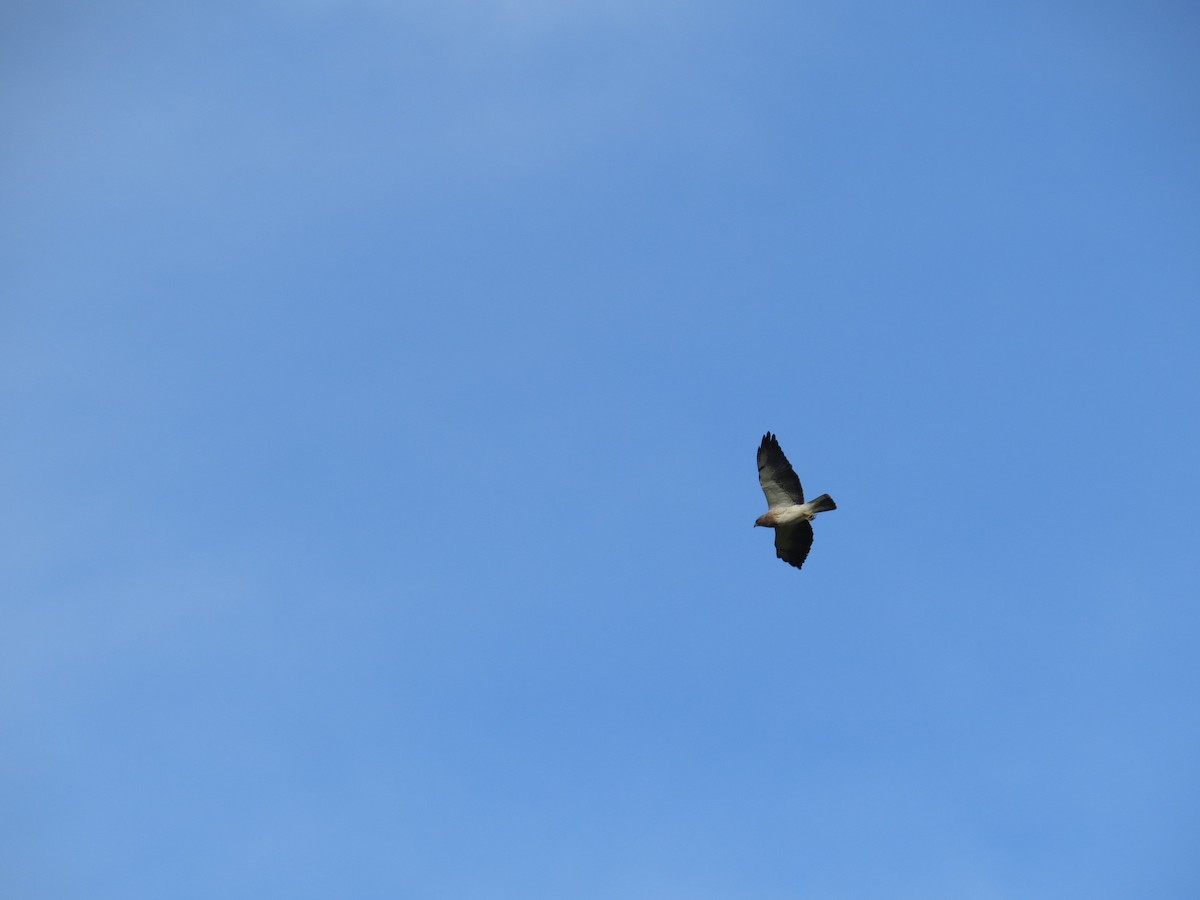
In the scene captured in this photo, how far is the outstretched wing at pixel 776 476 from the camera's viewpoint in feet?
138

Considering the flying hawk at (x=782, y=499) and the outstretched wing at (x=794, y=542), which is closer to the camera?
the flying hawk at (x=782, y=499)

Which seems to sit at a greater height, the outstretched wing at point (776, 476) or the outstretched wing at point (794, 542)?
the outstretched wing at point (776, 476)

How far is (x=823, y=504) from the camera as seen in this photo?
40969 mm

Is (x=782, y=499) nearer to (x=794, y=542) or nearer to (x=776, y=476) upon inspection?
(x=776, y=476)

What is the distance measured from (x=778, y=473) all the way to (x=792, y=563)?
381 centimetres

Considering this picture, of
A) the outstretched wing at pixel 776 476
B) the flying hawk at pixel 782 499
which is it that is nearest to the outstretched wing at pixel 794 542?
the flying hawk at pixel 782 499

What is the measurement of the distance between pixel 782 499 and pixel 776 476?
0.88 m

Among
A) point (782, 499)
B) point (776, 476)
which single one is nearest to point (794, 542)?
point (782, 499)

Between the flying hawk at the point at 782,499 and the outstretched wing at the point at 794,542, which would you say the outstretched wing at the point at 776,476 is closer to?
the flying hawk at the point at 782,499

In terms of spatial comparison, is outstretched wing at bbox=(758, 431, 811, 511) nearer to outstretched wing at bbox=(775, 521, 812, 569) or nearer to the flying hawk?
the flying hawk

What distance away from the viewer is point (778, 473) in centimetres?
4231

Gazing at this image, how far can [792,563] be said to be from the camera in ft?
144

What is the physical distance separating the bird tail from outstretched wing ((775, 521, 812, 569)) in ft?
5.00

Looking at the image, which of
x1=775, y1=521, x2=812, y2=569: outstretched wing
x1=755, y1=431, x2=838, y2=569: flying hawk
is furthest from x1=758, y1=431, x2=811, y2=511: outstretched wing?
x1=775, y1=521, x2=812, y2=569: outstretched wing
